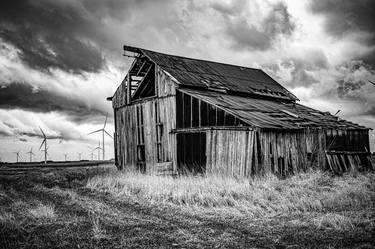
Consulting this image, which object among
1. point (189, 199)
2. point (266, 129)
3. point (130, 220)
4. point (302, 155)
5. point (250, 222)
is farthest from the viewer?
point (302, 155)

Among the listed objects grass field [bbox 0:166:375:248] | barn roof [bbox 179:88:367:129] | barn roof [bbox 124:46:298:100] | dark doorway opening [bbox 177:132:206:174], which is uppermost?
barn roof [bbox 124:46:298:100]

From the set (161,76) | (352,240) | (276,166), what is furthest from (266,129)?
(352,240)

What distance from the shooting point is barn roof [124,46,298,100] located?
70.0ft

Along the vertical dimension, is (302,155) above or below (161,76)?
below

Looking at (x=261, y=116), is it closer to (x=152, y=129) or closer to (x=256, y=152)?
(x=256, y=152)

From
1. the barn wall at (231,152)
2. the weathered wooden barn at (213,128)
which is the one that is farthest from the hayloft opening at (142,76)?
the barn wall at (231,152)

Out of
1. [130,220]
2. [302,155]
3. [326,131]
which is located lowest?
[130,220]

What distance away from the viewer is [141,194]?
1301 centimetres

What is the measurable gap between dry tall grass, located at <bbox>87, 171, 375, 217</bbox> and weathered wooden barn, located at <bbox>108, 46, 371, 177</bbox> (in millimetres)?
1980

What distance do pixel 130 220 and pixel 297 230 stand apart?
4.15 m

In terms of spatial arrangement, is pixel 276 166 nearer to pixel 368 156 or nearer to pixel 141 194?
pixel 141 194

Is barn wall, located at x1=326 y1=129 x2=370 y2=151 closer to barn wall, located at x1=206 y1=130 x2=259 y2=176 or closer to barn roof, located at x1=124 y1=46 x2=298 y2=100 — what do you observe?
barn wall, located at x1=206 y1=130 x2=259 y2=176

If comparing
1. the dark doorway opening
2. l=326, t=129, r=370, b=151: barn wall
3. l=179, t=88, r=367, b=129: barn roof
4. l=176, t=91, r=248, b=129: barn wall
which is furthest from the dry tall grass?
l=326, t=129, r=370, b=151: barn wall

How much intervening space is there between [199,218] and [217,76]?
1697 centimetres
